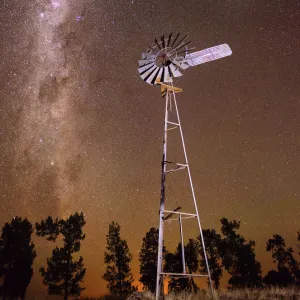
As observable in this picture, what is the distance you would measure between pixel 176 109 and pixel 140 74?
2942 mm

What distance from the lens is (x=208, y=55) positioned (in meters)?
17.1

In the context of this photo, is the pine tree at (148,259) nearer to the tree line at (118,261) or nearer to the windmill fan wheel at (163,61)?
the tree line at (118,261)

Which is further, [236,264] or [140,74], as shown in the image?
[236,264]

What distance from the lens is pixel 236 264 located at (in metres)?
44.3

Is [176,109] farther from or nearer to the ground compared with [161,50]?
nearer to the ground

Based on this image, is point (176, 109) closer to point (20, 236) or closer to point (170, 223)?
point (170, 223)

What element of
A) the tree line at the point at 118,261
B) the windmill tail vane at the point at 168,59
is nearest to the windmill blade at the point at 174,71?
the windmill tail vane at the point at 168,59

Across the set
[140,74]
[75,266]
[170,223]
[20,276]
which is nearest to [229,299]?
[170,223]

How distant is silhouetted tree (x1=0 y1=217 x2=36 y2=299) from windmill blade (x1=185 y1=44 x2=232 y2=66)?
34.8 m

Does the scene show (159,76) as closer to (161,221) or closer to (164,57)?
(164,57)

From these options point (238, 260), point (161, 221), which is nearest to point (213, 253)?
point (238, 260)

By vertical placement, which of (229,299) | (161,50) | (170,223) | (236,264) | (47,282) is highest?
(161,50)

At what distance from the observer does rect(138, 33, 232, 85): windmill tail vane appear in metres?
17.2

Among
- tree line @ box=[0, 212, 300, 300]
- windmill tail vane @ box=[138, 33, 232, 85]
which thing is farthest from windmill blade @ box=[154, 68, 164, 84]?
tree line @ box=[0, 212, 300, 300]
